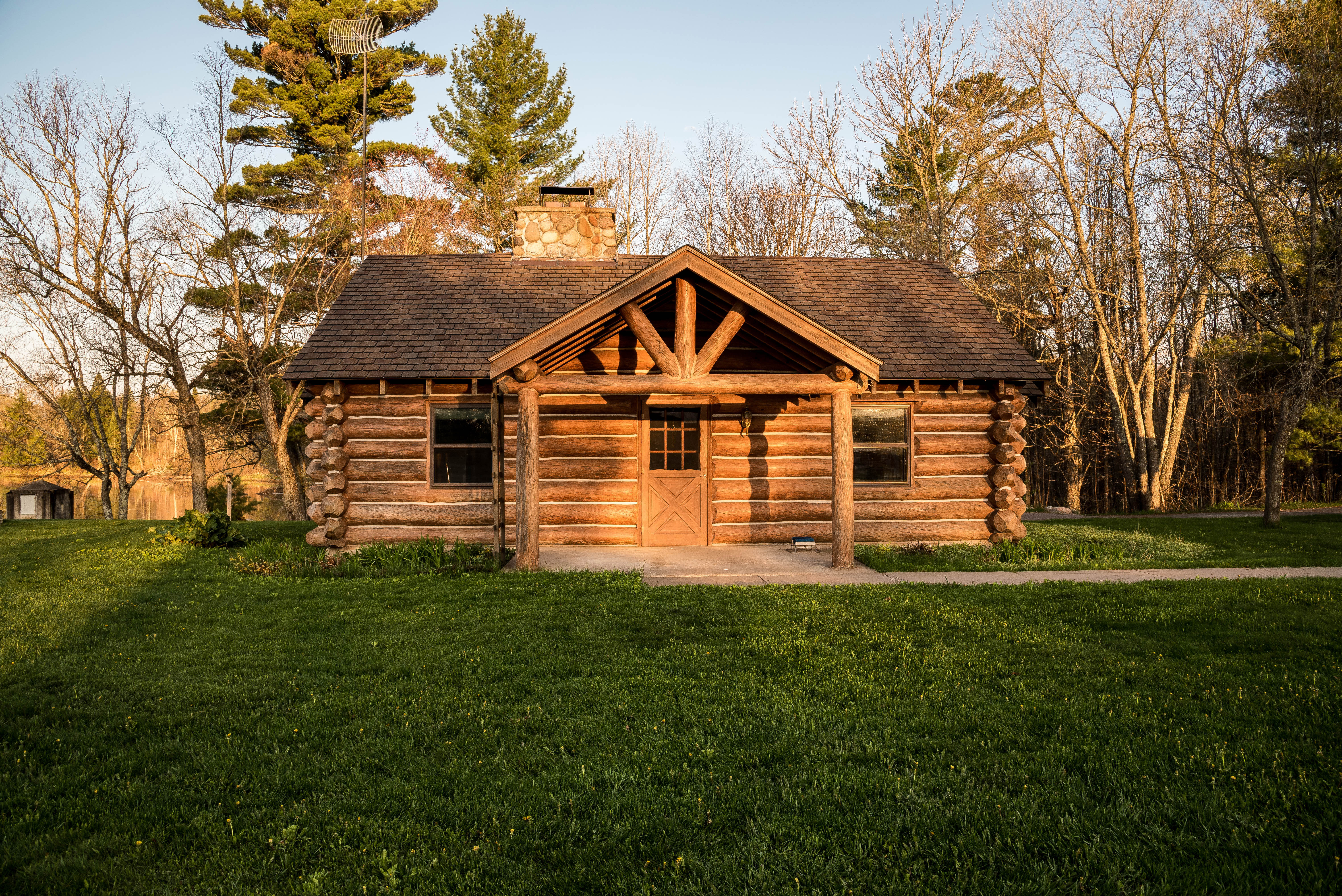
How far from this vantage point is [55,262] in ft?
70.7

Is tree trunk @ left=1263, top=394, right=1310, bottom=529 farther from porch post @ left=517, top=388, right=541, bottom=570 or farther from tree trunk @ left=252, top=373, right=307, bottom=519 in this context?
tree trunk @ left=252, top=373, right=307, bottom=519

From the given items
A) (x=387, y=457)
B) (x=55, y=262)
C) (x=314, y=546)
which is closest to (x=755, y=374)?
(x=387, y=457)

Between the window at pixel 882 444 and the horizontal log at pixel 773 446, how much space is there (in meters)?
0.59

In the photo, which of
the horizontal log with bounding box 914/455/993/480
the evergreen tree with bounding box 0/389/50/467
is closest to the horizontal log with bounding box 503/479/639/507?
the horizontal log with bounding box 914/455/993/480

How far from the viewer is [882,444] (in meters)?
12.5

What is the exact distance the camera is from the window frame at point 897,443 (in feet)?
40.6

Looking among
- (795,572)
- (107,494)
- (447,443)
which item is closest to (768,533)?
(795,572)

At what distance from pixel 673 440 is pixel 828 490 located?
9.20 ft

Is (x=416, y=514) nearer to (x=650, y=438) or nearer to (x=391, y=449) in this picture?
(x=391, y=449)

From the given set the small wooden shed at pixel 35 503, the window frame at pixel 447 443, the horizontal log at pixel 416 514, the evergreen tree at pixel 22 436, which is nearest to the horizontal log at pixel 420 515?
the horizontal log at pixel 416 514

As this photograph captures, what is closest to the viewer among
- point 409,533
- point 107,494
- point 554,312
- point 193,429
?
point 409,533

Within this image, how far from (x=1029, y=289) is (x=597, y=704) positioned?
70.6 ft

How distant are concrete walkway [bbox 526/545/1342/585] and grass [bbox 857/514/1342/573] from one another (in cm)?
35

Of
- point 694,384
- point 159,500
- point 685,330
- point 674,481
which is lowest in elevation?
point 159,500
